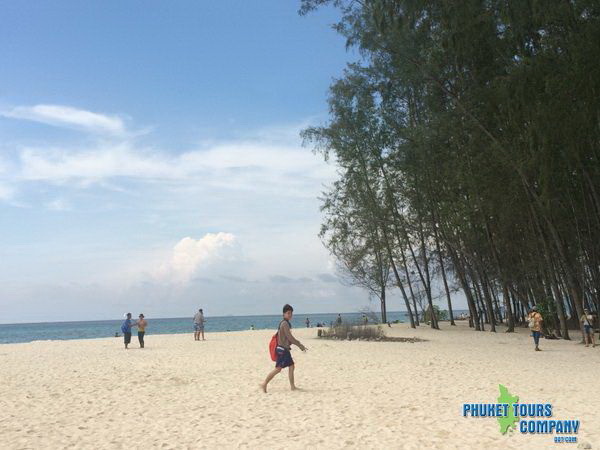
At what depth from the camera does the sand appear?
22.6 feet

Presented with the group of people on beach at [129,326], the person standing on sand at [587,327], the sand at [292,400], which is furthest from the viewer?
the group of people on beach at [129,326]

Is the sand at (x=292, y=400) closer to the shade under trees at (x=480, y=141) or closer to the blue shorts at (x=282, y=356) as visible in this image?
the blue shorts at (x=282, y=356)

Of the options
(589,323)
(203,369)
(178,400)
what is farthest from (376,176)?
(178,400)

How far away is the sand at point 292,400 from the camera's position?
690 cm

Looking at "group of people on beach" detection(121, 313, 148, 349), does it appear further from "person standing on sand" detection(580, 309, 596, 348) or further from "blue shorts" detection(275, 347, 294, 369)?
"person standing on sand" detection(580, 309, 596, 348)

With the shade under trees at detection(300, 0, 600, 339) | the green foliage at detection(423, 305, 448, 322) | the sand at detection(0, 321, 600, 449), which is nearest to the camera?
the sand at detection(0, 321, 600, 449)

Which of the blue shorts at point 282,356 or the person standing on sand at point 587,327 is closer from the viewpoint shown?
the blue shorts at point 282,356

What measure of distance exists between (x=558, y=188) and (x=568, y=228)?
11.0ft

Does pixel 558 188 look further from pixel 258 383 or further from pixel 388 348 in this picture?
pixel 258 383

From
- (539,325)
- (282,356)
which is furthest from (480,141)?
(282,356)

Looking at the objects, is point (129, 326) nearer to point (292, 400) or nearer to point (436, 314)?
point (292, 400)

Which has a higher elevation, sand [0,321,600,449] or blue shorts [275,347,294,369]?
blue shorts [275,347,294,369]

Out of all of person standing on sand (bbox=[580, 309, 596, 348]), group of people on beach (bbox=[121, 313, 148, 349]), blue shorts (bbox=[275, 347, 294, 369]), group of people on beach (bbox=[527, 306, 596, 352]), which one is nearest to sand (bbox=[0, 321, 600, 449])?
blue shorts (bbox=[275, 347, 294, 369])

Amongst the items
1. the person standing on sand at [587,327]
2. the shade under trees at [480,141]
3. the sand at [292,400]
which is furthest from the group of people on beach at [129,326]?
the person standing on sand at [587,327]
